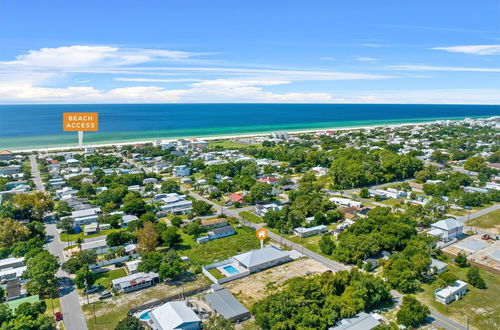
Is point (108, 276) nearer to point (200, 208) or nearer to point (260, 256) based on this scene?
point (260, 256)

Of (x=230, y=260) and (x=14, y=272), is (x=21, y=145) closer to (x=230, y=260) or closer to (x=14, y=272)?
(x=14, y=272)

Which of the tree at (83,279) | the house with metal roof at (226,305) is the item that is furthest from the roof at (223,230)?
the tree at (83,279)

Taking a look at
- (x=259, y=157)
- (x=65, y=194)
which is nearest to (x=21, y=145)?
(x=65, y=194)

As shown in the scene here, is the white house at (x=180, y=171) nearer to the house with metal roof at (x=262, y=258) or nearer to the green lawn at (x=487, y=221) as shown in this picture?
the house with metal roof at (x=262, y=258)

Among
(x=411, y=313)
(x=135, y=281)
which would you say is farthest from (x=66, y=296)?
(x=411, y=313)

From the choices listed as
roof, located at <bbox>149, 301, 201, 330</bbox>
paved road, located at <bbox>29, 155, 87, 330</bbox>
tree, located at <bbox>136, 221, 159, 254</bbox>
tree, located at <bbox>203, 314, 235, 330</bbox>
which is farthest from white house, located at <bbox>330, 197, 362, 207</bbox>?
paved road, located at <bbox>29, 155, 87, 330</bbox>
